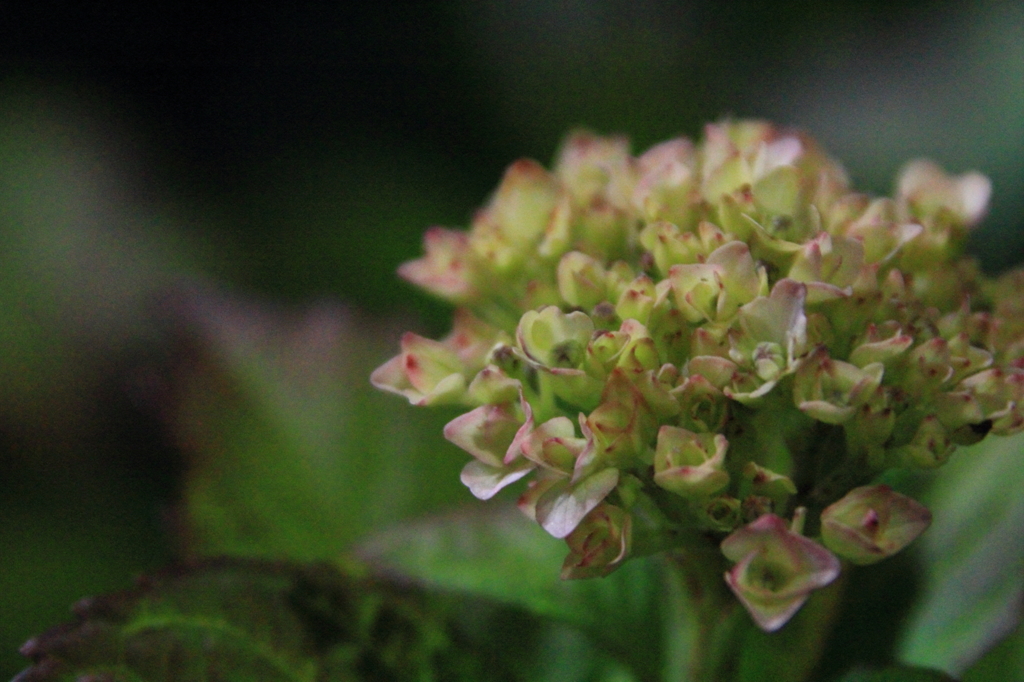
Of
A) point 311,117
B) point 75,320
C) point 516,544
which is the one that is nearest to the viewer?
point 516,544

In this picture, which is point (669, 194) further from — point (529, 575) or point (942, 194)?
point (529, 575)

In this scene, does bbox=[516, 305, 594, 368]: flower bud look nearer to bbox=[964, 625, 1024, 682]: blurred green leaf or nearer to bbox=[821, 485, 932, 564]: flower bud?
bbox=[821, 485, 932, 564]: flower bud

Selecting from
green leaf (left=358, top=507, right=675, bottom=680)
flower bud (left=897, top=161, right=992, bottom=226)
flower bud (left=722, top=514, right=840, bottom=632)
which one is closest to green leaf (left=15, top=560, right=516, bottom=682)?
green leaf (left=358, top=507, right=675, bottom=680)

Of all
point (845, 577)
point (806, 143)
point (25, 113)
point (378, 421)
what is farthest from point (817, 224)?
point (25, 113)

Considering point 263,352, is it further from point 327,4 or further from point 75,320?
point 327,4

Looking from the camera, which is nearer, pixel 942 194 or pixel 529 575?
pixel 942 194

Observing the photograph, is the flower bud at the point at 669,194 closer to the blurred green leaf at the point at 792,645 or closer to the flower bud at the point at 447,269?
the flower bud at the point at 447,269

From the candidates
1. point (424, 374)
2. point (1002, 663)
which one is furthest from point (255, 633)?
point (1002, 663)
